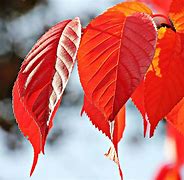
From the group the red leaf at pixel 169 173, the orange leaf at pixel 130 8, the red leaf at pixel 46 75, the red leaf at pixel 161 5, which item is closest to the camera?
the red leaf at pixel 46 75

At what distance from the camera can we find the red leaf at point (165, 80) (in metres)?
0.52

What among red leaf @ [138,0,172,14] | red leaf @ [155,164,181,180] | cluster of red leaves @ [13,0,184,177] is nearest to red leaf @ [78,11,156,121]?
cluster of red leaves @ [13,0,184,177]

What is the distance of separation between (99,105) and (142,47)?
0.06 m

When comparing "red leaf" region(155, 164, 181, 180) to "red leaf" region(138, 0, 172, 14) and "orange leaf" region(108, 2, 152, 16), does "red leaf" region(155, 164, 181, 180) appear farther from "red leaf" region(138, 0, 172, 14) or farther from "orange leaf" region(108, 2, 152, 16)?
"orange leaf" region(108, 2, 152, 16)

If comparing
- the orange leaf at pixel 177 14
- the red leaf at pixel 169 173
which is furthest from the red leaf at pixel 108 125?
the red leaf at pixel 169 173

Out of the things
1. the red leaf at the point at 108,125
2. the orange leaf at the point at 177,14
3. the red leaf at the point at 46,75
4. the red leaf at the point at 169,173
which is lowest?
the red leaf at the point at 169,173

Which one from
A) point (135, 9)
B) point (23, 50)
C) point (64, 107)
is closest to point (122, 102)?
point (135, 9)

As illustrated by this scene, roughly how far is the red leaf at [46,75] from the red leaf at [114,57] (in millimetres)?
14

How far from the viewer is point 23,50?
11.3 ft

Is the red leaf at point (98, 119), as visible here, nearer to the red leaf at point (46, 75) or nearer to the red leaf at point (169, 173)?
the red leaf at point (46, 75)

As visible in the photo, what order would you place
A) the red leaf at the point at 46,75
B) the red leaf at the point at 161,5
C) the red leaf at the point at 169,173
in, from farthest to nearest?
1. the red leaf at the point at 169,173
2. the red leaf at the point at 161,5
3. the red leaf at the point at 46,75

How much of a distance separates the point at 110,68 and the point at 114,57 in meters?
0.01

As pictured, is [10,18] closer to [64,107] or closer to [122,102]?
[64,107]

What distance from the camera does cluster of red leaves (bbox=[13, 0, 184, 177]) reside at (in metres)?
0.47
